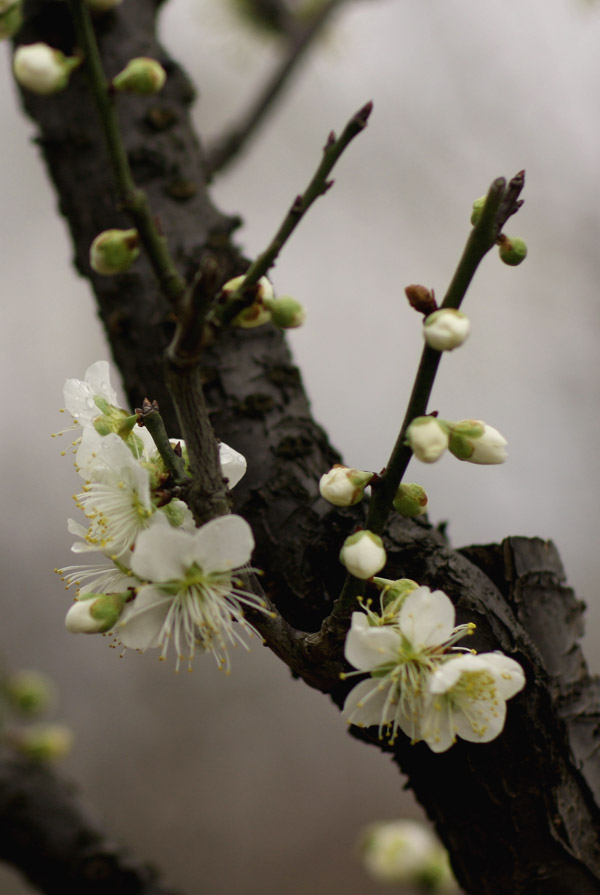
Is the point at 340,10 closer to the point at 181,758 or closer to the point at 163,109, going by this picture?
the point at 163,109

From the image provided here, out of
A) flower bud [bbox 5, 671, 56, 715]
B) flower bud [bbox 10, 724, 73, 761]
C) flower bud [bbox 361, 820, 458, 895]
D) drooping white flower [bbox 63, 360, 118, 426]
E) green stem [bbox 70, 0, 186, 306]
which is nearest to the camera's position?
green stem [bbox 70, 0, 186, 306]

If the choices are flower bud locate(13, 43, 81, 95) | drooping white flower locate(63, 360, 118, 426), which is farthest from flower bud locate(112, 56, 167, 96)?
drooping white flower locate(63, 360, 118, 426)

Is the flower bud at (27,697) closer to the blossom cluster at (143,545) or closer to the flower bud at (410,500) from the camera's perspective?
the blossom cluster at (143,545)

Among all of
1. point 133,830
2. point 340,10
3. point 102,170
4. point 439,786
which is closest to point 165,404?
point 102,170

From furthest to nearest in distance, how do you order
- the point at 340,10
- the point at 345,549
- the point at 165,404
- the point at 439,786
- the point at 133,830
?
the point at 133,830, the point at 340,10, the point at 165,404, the point at 439,786, the point at 345,549

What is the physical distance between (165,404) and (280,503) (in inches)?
5.8

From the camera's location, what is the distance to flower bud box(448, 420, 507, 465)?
1.24 feet

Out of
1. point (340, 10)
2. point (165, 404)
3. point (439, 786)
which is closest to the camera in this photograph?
point (439, 786)

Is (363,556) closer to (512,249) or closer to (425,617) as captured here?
(425,617)

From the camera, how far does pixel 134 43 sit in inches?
31.2

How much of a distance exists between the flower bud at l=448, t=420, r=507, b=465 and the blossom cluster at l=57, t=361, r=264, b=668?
0.12m

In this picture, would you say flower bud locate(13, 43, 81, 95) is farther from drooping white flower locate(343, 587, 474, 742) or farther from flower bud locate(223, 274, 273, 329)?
drooping white flower locate(343, 587, 474, 742)

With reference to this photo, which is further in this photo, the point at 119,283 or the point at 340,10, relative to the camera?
the point at 340,10

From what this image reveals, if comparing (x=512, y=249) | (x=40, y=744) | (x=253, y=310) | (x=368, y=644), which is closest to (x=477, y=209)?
(x=512, y=249)
